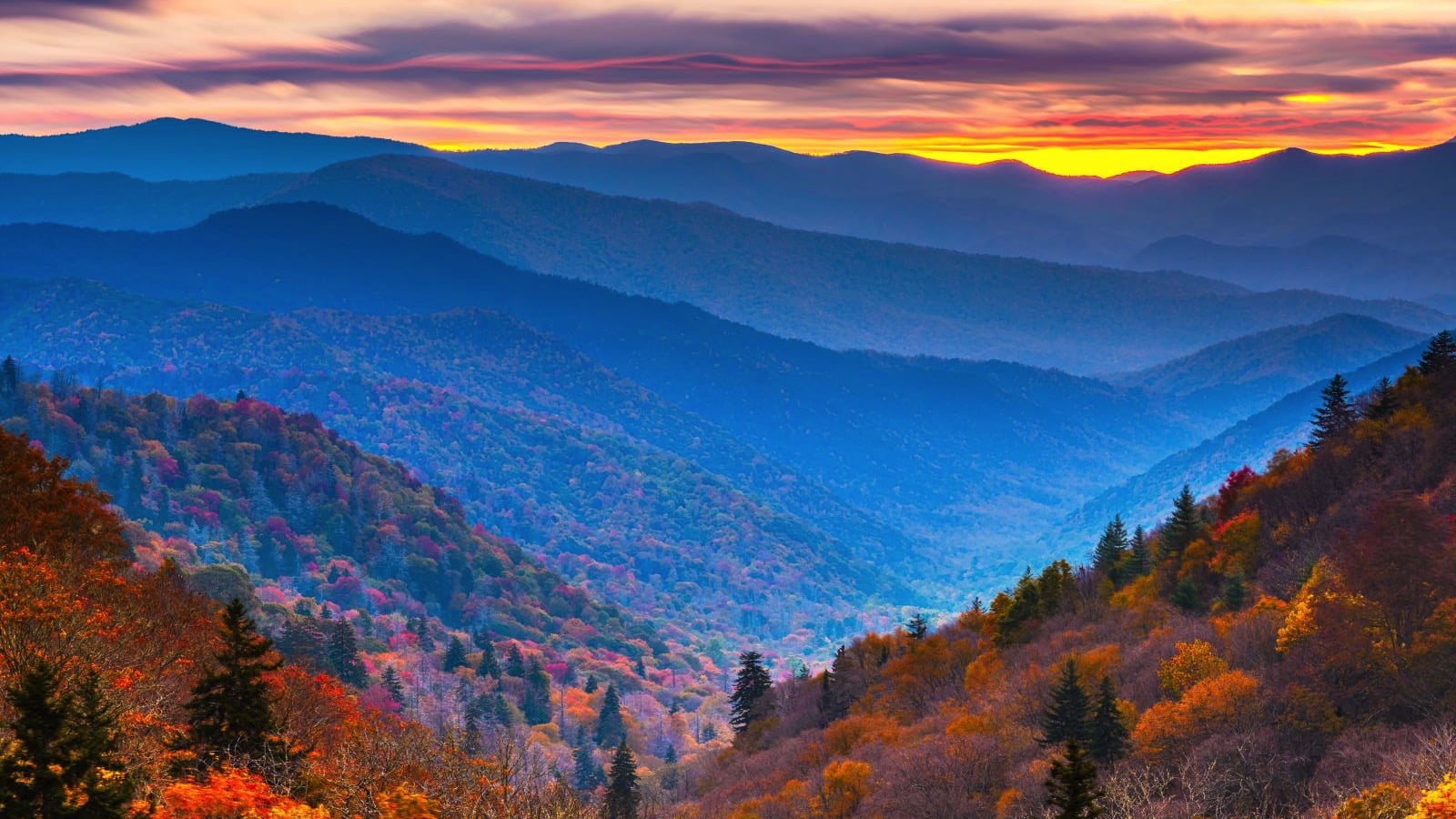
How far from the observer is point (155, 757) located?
32125mm

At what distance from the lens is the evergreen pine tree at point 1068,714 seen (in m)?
58.4

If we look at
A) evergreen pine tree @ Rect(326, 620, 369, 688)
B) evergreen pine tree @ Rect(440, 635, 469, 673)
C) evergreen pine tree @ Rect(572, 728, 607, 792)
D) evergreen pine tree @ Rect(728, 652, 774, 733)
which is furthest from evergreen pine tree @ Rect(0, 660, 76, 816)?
evergreen pine tree @ Rect(440, 635, 469, 673)

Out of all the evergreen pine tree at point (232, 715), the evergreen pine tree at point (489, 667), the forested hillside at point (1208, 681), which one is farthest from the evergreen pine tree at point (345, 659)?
the evergreen pine tree at point (232, 715)

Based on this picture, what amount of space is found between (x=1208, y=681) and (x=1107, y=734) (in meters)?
4.86

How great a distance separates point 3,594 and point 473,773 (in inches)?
662

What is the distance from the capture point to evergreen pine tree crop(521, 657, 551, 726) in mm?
173375

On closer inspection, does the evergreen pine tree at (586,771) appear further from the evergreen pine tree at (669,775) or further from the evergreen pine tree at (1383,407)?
the evergreen pine tree at (1383,407)

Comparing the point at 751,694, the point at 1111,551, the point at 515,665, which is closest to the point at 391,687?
the point at 751,694

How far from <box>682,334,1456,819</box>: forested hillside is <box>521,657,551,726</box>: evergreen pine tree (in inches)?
2713

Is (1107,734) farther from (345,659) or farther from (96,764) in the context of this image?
(345,659)

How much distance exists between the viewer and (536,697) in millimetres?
178375

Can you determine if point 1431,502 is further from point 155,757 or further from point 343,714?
point 155,757

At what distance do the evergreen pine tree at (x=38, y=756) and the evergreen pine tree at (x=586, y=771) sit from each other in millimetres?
100213

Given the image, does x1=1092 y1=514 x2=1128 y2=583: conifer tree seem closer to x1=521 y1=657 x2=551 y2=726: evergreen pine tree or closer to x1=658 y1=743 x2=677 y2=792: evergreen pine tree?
x1=658 y1=743 x2=677 y2=792: evergreen pine tree
